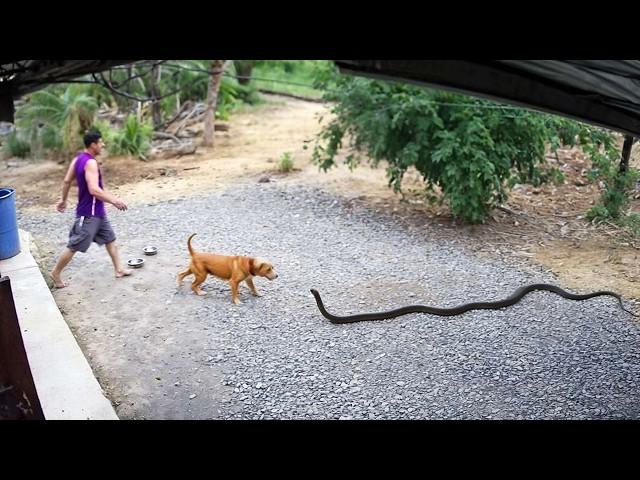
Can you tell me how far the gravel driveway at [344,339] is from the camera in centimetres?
431

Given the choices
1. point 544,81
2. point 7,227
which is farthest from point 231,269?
point 544,81

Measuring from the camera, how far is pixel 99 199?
5914 mm

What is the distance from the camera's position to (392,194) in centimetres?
989

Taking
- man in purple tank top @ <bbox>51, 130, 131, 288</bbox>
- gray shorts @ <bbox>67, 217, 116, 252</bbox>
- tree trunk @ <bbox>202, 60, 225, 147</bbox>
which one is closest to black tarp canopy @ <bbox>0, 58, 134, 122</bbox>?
man in purple tank top @ <bbox>51, 130, 131, 288</bbox>

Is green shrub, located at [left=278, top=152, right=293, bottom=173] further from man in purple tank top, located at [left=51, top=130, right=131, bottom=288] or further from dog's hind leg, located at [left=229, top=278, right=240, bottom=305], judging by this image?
dog's hind leg, located at [left=229, top=278, right=240, bottom=305]

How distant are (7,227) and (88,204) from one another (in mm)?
1306

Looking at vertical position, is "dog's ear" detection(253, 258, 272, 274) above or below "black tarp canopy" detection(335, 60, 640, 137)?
below

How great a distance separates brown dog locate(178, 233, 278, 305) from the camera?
591 cm

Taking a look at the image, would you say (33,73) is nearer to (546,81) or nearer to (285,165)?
(546,81)

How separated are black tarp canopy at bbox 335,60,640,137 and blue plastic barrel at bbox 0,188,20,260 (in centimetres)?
489
